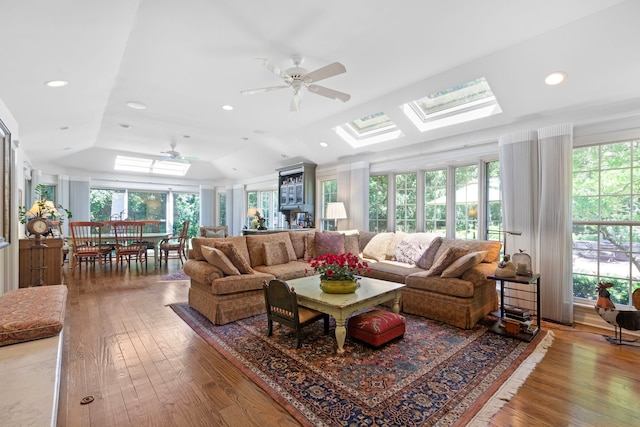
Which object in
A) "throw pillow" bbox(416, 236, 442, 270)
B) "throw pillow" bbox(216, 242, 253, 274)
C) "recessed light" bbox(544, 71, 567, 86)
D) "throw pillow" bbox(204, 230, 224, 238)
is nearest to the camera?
"recessed light" bbox(544, 71, 567, 86)

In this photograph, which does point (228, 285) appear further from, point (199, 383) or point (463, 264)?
point (463, 264)

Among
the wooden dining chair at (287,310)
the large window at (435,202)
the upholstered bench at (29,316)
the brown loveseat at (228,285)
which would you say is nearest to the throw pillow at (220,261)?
the brown loveseat at (228,285)

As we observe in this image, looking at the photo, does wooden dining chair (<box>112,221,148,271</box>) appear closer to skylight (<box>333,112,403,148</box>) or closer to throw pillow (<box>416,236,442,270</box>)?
skylight (<box>333,112,403,148</box>)

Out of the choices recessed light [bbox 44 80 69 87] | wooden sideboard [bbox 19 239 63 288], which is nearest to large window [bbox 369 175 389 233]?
recessed light [bbox 44 80 69 87]

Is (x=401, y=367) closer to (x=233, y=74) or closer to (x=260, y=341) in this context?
(x=260, y=341)

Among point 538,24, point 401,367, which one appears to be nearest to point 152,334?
point 401,367

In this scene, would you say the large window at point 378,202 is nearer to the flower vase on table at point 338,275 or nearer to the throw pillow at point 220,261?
the flower vase on table at point 338,275

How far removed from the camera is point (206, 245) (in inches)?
148

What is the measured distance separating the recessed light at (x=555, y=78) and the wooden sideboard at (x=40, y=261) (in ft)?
21.5

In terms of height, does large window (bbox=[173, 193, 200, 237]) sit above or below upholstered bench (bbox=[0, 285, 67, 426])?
above

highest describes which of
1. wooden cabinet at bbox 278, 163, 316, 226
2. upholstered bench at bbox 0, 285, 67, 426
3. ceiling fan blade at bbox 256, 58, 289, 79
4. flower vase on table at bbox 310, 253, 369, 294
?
ceiling fan blade at bbox 256, 58, 289, 79

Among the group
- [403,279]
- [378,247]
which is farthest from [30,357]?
[378,247]

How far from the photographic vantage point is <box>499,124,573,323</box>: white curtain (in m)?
3.30

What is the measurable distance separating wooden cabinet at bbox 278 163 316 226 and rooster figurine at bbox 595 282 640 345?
5.02 meters
